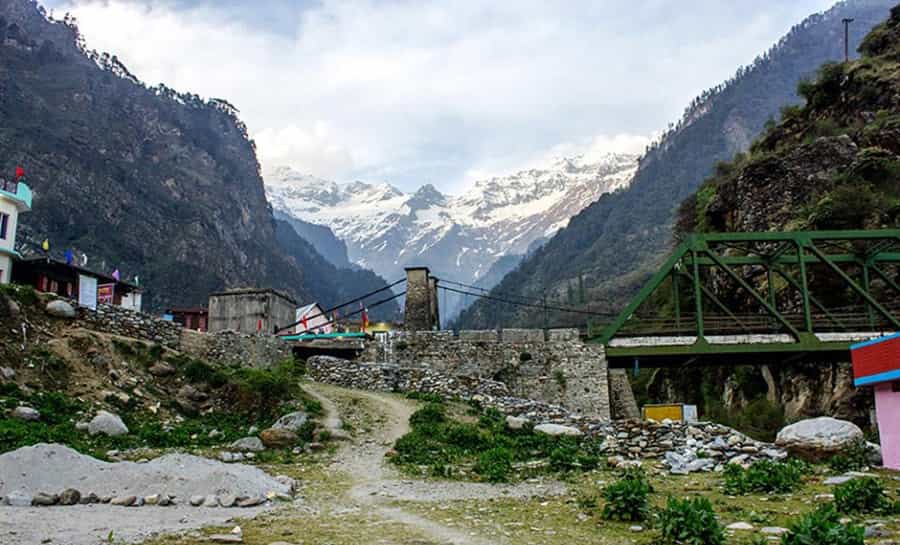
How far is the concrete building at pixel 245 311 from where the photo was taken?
36312 millimetres

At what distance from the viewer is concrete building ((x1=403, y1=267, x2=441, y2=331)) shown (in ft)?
94.6

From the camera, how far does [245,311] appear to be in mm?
36656

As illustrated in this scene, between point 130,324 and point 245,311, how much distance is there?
1300 cm

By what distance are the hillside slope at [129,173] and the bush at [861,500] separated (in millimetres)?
96495

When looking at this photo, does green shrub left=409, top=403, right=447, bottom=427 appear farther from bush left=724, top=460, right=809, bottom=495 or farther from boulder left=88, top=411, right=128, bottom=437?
bush left=724, top=460, right=809, bottom=495

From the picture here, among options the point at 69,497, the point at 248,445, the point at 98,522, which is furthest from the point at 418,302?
the point at 98,522

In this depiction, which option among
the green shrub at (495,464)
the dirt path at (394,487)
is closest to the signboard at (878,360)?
the dirt path at (394,487)

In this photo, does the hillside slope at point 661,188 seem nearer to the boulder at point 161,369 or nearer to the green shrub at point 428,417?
the green shrub at point 428,417

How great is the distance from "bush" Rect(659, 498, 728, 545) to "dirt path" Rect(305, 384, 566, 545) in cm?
196

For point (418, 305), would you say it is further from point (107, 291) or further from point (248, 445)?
point (107, 291)

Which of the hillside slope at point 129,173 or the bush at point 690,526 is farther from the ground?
the hillside slope at point 129,173

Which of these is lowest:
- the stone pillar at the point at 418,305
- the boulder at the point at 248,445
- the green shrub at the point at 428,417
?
the boulder at the point at 248,445

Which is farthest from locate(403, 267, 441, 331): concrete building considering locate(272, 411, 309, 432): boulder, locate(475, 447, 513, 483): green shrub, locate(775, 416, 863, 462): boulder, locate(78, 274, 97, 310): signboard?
locate(78, 274, 97, 310): signboard

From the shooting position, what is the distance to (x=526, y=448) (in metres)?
16.2
